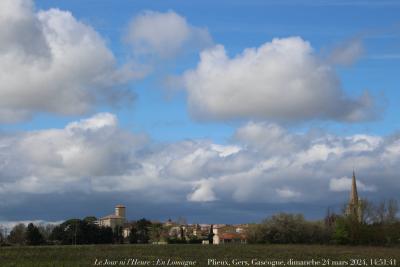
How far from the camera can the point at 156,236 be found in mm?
181500

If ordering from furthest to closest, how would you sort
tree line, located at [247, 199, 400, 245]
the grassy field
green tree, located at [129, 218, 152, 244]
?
green tree, located at [129, 218, 152, 244] → tree line, located at [247, 199, 400, 245] → the grassy field

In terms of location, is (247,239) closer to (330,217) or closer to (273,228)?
(273,228)

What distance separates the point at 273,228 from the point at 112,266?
90.1 metres

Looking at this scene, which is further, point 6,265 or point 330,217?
point 330,217

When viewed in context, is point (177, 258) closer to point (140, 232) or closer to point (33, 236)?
point (33, 236)

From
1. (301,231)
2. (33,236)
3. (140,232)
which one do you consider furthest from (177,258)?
(140,232)

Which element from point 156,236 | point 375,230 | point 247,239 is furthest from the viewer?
point 156,236

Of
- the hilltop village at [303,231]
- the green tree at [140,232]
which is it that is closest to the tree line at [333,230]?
the hilltop village at [303,231]

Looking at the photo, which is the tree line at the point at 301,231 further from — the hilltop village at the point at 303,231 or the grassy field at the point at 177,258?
the grassy field at the point at 177,258

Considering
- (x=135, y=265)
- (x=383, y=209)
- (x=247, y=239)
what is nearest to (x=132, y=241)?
(x=247, y=239)

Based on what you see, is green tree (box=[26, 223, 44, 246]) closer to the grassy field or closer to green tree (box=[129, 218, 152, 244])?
green tree (box=[129, 218, 152, 244])

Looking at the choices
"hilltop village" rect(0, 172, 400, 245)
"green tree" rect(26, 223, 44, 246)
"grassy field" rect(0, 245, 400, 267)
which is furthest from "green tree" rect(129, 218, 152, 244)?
"grassy field" rect(0, 245, 400, 267)

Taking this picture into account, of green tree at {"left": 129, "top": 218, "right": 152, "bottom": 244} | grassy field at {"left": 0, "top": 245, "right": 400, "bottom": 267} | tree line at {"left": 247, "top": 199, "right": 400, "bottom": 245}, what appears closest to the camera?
grassy field at {"left": 0, "top": 245, "right": 400, "bottom": 267}

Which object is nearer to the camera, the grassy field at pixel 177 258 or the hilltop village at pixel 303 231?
the grassy field at pixel 177 258
